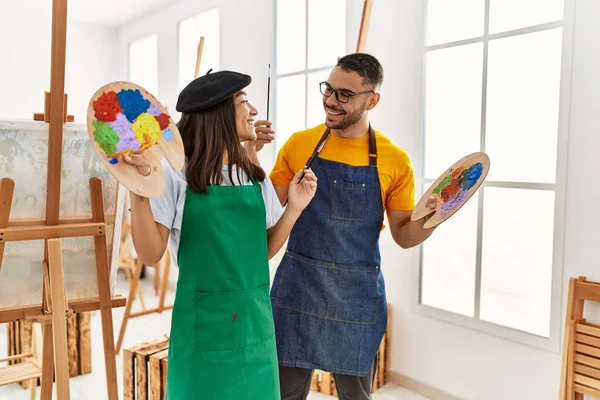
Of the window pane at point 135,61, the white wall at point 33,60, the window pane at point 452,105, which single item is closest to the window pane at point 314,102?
the window pane at point 452,105

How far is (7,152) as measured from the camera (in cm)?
184

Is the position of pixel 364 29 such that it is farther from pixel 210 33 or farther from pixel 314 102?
pixel 210 33

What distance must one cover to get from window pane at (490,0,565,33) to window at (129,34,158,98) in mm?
3867

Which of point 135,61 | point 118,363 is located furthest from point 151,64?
point 118,363

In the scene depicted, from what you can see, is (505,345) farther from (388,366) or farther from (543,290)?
(388,366)

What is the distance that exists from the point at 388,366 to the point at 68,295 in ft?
6.33

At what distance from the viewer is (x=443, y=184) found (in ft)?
5.75

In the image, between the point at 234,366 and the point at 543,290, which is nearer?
the point at 234,366

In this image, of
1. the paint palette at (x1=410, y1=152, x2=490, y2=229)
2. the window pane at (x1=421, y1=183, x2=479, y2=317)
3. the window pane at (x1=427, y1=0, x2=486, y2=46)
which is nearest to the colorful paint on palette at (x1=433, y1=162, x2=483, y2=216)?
the paint palette at (x1=410, y1=152, x2=490, y2=229)

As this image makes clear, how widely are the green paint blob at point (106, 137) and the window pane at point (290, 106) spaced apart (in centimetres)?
263

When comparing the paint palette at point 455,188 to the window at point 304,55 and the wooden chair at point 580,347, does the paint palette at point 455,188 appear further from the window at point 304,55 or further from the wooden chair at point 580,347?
the window at point 304,55

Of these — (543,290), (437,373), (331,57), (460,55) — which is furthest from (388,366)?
(331,57)

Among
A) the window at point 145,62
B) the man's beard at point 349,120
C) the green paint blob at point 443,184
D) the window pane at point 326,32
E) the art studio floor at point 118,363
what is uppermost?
the window at point 145,62

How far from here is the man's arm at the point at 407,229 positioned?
71.8 inches
